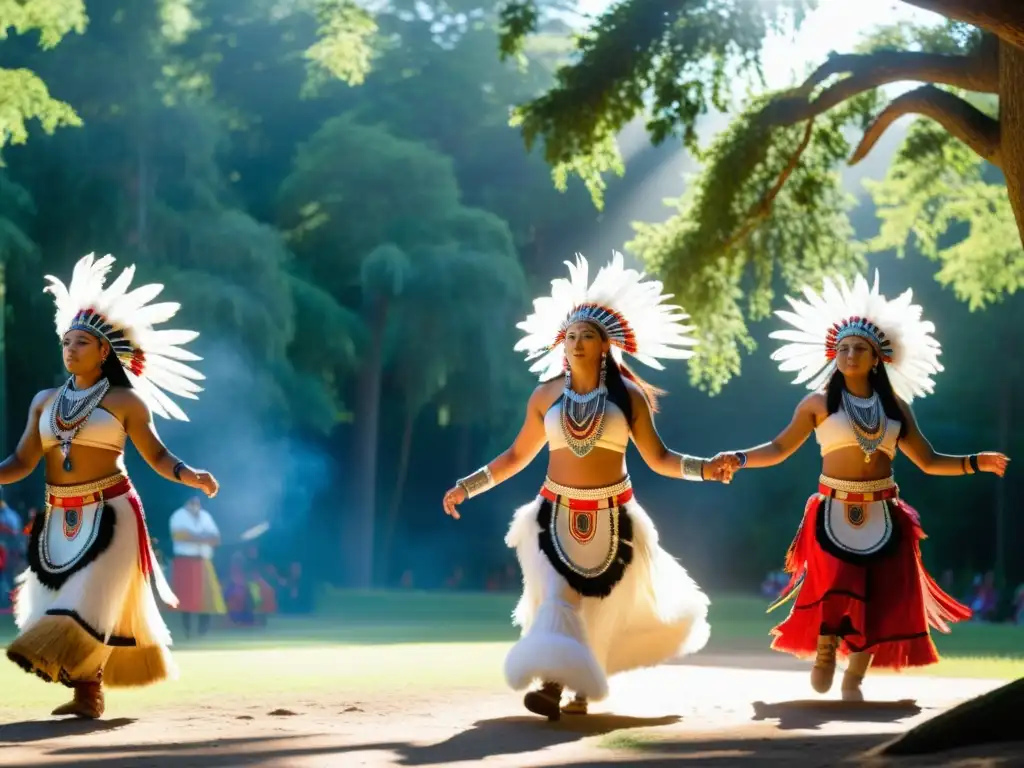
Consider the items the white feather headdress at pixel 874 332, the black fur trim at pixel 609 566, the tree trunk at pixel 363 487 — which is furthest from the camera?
the tree trunk at pixel 363 487

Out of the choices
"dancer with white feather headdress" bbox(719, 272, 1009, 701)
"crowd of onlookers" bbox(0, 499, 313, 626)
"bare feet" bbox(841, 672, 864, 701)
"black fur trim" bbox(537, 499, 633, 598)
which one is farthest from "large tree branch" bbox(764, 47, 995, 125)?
"crowd of onlookers" bbox(0, 499, 313, 626)

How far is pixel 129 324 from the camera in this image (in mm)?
8672

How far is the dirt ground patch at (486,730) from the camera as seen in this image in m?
6.51

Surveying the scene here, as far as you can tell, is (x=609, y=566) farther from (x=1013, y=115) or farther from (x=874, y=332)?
(x=1013, y=115)

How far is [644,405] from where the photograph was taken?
8.55 meters

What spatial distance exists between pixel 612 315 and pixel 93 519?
2.83 m

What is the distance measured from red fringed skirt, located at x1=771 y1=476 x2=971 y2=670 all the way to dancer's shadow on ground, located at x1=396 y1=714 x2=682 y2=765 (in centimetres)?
126

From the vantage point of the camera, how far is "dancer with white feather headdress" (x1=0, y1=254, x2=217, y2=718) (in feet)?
26.0

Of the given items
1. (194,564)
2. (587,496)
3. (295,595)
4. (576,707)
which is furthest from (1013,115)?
(295,595)

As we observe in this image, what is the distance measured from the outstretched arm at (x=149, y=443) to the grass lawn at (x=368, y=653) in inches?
51.3

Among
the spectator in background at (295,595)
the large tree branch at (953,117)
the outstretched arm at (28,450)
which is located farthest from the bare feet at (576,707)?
the spectator in background at (295,595)

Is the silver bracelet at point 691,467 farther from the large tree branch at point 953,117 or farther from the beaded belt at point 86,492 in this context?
the large tree branch at point 953,117

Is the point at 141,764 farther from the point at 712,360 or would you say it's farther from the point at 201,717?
the point at 712,360

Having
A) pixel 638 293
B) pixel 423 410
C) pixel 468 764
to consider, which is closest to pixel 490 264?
pixel 423 410
